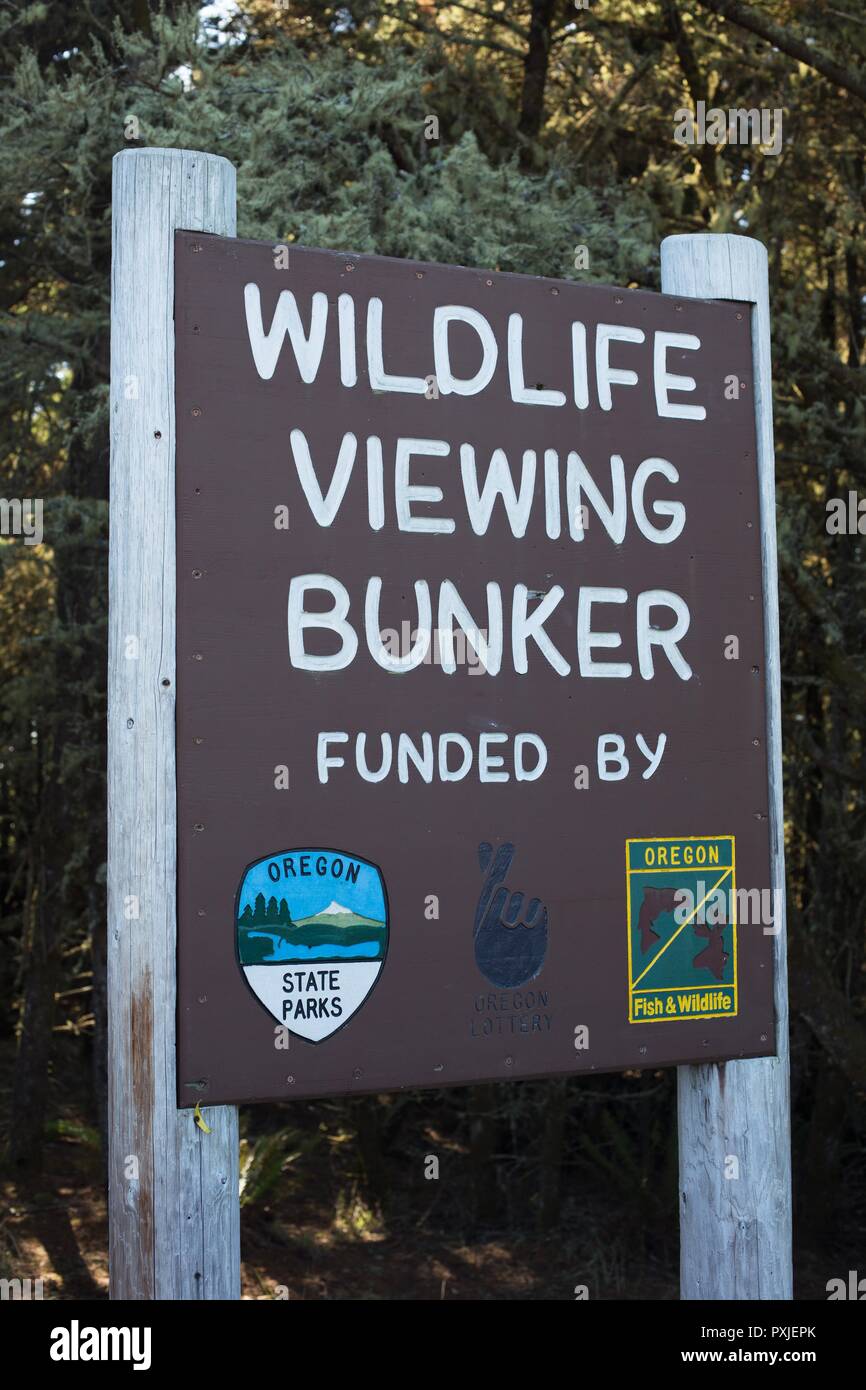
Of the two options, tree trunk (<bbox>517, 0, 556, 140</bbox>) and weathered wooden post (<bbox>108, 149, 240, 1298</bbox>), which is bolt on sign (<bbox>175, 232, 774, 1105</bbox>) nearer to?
weathered wooden post (<bbox>108, 149, 240, 1298</bbox>)

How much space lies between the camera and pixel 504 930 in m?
2.63

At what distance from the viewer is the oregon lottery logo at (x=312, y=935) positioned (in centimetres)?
244

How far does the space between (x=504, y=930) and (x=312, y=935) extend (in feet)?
1.22

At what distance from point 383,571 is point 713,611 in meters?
0.72

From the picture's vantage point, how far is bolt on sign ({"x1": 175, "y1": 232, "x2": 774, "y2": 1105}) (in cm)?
247

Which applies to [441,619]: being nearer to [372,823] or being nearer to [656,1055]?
[372,823]
